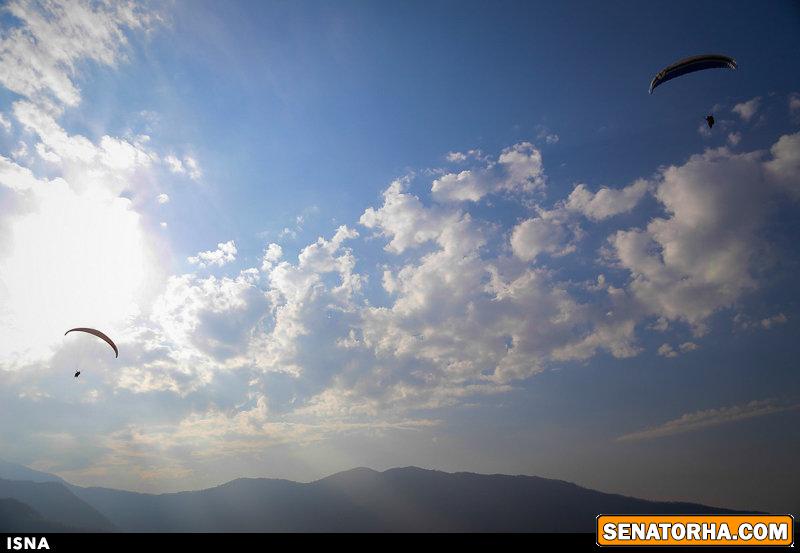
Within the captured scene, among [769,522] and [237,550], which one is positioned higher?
[769,522]

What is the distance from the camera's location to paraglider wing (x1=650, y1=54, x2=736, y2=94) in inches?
1240

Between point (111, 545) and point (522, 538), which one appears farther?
point (522, 538)

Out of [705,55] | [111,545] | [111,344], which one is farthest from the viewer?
[111,344]

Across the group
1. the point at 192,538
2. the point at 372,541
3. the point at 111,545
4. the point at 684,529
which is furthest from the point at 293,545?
the point at 684,529

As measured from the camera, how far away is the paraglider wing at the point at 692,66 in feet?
103

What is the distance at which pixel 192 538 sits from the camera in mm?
18969

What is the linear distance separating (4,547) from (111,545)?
6173 mm

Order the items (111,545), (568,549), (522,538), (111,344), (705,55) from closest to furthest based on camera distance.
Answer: (568,549)
(111,545)
(522,538)
(705,55)
(111,344)

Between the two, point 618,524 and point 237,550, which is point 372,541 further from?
point 618,524

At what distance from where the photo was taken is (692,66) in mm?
32875

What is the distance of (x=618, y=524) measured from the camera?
19047mm

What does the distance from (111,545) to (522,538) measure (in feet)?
67.6

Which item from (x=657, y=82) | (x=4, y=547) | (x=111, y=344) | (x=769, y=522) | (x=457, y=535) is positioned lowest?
(x=4, y=547)

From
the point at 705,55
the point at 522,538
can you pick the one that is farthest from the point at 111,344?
the point at 705,55
